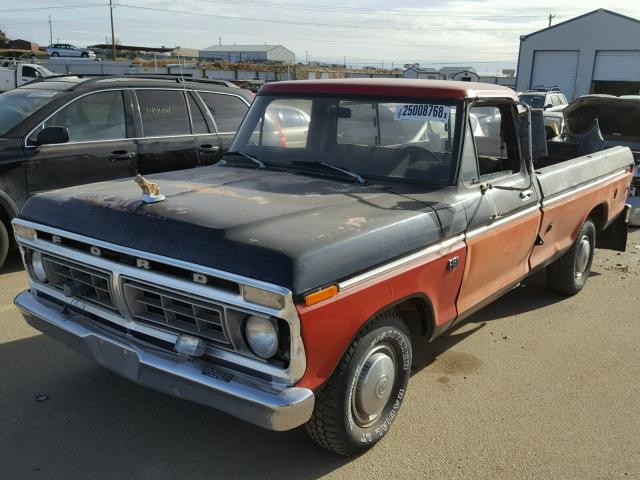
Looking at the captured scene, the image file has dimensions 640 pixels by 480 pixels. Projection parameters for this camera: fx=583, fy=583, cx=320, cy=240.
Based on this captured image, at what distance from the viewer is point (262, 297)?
2.45m

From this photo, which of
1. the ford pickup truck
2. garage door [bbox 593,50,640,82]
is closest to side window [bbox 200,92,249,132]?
the ford pickup truck

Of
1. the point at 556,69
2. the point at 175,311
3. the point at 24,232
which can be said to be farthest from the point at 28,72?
the point at 556,69

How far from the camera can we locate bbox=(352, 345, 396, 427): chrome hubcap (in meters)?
3.03

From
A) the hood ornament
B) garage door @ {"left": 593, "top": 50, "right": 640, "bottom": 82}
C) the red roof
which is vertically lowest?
the hood ornament

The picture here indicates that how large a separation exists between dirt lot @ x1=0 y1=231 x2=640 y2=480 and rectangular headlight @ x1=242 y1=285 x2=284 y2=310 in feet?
3.65

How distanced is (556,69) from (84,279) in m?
39.2

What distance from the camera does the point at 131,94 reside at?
6641 millimetres

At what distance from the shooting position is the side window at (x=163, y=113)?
6762mm

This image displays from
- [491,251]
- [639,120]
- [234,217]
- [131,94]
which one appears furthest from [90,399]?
[639,120]

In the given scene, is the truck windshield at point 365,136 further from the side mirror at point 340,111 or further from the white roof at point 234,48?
the white roof at point 234,48

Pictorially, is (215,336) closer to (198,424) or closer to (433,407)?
(198,424)

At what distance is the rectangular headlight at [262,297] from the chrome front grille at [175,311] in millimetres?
180

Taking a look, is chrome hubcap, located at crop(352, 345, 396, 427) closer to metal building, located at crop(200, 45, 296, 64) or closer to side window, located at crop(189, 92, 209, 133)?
side window, located at crop(189, 92, 209, 133)

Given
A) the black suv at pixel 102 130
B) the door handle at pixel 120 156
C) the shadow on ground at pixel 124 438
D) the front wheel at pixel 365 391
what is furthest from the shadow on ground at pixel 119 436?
the door handle at pixel 120 156
